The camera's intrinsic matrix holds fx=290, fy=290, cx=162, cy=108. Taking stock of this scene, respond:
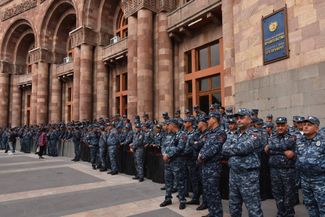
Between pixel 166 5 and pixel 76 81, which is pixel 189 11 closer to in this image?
pixel 166 5

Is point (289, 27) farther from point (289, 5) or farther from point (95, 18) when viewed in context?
point (95, 18)

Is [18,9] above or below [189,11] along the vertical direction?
above

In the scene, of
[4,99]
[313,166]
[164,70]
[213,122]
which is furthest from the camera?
[4,99]

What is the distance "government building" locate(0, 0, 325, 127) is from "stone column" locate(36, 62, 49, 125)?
8 centimetres

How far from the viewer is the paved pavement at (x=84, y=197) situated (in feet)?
17.6

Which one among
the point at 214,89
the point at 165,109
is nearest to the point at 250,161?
the point at 214,89

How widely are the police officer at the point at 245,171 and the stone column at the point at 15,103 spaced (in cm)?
2807

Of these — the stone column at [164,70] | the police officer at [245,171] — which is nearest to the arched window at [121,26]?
the stone column at [164,70]

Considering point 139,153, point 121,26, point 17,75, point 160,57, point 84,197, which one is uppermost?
point 121,26

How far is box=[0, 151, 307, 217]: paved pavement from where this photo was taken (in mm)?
5371

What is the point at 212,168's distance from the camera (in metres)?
4.82

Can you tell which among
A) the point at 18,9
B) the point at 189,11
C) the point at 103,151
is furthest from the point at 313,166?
the point at 18,9

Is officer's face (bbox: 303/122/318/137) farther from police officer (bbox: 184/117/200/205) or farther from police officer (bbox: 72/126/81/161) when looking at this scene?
police officer (bbox: 72/126/81/161)

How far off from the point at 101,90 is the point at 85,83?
3.53 feet
